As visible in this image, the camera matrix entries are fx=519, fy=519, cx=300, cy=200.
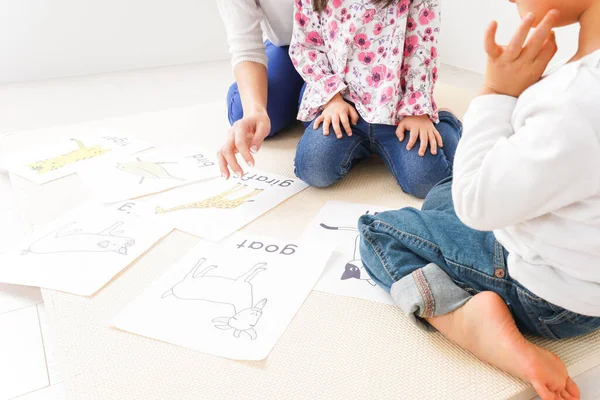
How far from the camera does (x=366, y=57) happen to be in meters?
1.00

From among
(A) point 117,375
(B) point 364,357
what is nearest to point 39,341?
(A) point 117,375

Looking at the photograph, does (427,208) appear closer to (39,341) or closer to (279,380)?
(279,380)

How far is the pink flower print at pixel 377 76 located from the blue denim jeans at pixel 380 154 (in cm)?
7

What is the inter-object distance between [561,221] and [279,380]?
34cm

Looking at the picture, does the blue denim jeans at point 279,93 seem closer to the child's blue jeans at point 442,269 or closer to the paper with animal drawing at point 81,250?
the paper with animal drawing at point 81,250

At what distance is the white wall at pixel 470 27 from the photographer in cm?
172

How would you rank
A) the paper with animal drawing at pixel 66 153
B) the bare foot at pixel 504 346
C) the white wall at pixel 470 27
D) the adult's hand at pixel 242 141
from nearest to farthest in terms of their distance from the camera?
the bare foot at pixel 504 346 < the adult's hand at pixel 242 141 < the paper with animal drawing at pixel 66 153 < the white wall at pixel 470 27

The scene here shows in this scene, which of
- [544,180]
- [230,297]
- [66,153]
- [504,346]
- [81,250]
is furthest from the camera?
[66,153]

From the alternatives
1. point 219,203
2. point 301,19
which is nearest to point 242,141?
point 219,203

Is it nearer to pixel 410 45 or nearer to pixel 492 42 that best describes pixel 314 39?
pixel 410 45

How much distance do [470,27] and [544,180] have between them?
5.51 feet

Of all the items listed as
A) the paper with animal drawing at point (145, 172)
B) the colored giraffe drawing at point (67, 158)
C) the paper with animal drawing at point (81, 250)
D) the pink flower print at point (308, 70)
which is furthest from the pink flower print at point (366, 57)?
the colored giraffe drawing at point (67, 158)

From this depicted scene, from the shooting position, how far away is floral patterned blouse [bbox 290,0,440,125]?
964 millimetres

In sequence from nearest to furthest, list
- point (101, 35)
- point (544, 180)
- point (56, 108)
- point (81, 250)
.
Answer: point (544, 180)
point (81, 250)
point (56, 108)
point (101, 35)
